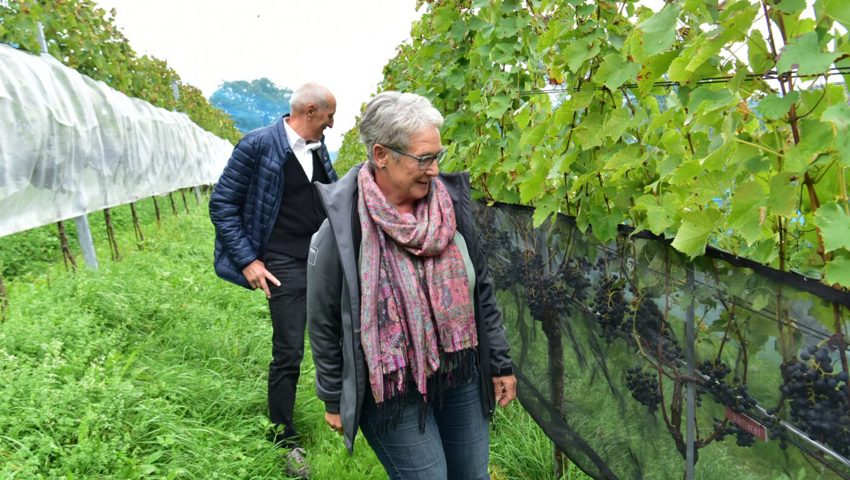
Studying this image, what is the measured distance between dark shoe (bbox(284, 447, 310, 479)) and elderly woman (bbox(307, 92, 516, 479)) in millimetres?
1247

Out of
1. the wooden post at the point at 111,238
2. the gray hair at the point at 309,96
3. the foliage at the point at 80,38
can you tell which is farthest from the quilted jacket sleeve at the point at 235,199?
the wooden post at the point at 111,238

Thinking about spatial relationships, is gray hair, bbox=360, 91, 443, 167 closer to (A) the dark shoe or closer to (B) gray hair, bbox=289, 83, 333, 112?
(B) gray hair, bbox=289, 83, 333, 112

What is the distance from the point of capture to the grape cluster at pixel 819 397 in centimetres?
119

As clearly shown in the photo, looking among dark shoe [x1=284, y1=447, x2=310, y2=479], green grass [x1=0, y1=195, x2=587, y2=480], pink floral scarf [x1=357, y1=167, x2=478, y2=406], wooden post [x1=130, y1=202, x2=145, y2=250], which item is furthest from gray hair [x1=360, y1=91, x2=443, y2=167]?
wooden post [x1=130, y1=202, x2=145, y2=250]

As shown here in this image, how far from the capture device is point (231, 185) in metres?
2.99

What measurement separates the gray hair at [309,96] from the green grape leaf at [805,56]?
2.37 metres

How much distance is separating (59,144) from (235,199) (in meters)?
2.84

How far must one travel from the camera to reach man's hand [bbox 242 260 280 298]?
2.97 meters

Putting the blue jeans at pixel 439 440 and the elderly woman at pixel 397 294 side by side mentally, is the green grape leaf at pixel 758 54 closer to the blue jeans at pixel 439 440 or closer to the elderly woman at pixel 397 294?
the elderly woman at pixel 397 294

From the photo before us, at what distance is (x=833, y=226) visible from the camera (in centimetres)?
100

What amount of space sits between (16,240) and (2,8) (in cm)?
388

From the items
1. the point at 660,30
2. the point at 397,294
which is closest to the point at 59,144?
the point at 397,294

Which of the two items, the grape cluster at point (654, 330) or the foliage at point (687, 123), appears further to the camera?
the grape cluster at point (654, 330)

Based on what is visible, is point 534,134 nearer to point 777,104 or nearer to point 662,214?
point 662,214
